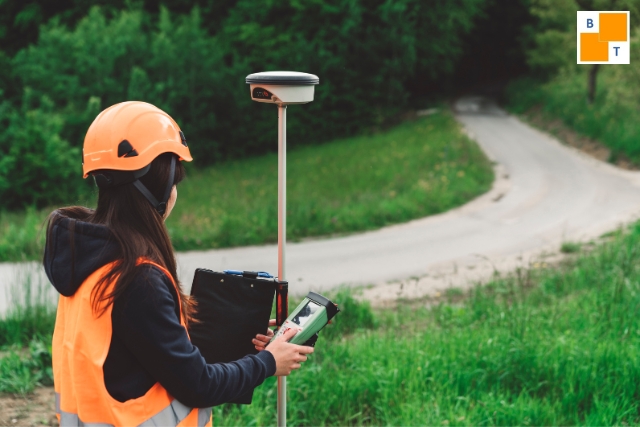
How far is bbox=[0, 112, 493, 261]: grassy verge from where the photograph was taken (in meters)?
12.7

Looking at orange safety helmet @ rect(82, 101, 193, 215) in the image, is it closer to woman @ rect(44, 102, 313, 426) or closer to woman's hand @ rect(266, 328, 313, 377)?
woman @ rect(44, 102, 313, 426)

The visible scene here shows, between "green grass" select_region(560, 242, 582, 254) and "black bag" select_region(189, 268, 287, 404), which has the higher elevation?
"black bag" select_region(189, 268, 287, 404)

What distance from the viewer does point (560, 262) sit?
993 centimetres

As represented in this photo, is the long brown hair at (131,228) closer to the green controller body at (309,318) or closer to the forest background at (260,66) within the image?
the green controller body at (309,318)

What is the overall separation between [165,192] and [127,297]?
0.33 meters

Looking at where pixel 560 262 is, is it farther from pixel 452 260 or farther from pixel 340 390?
pixel 340 390

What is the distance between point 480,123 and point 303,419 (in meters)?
26.7

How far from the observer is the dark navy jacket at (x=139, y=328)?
69.9 inches

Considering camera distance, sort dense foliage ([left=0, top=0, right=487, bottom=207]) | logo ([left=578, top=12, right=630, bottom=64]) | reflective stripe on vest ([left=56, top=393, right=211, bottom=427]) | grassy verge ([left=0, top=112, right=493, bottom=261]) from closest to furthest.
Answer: reflective stripe on vest ([left=56, top=393, right=211, bottom=427]) < grassy verge ([left=0, top=112, right=493, bottom=261]) < logo ([left=578, top=12, right=630, bottom=64]) < dense foliage ([left=0, top=0, right=487, bottom=207])

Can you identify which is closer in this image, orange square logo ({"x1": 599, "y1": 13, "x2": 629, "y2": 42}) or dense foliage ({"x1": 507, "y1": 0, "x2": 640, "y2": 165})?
orange square logo ({"x1": 599, "y1": 13, "x2": 629, "y2": 42})

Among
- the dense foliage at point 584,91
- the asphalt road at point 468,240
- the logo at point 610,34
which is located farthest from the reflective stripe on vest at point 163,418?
the dense foliage at point 584,91

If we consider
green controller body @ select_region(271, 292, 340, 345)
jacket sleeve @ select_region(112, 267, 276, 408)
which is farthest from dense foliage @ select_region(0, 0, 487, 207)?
jacket sleeve @ select_region(112, 267, 276, 408)

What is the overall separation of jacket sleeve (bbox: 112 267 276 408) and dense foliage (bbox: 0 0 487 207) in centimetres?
1973

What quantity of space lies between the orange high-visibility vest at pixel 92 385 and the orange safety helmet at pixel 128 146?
0.82ft
